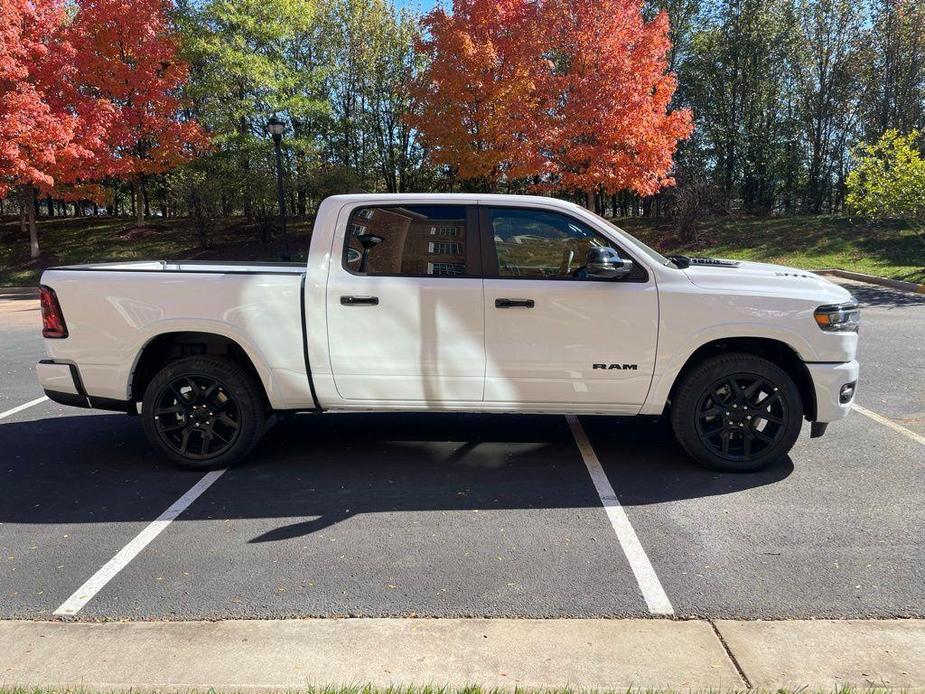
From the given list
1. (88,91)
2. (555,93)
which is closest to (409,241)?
(555,93)

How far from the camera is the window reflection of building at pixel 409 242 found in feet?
14.5

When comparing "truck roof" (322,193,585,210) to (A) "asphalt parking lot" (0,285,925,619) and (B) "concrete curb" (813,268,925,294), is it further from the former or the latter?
(B) "concrete curb" (813,268,925,294)

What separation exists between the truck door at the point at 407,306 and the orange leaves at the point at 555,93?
1418 cm

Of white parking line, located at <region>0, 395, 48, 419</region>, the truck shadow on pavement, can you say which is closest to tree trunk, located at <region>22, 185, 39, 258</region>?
white parking line, located at <region>0, 395, 48, 419</region>

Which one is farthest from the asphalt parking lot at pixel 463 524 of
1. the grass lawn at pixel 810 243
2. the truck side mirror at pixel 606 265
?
the grass lawn at pixel 810 243

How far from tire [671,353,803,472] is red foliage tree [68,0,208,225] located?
2164 cm

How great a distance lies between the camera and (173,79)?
2245cm

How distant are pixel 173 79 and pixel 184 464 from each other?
22.0 meters

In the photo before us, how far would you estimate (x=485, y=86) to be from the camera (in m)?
18.6

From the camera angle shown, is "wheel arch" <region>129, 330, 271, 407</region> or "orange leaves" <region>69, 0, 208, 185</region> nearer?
"wheel arch" <region>129, 330, 271, 407</region>

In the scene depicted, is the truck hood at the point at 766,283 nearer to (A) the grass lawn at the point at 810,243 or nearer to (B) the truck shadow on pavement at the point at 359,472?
(B) the truck shadow on pavement at the point at 359,472

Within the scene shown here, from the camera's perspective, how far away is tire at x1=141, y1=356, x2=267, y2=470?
458 centimetres

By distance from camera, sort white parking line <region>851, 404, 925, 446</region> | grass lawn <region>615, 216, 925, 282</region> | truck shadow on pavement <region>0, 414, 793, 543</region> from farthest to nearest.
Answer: grass lawn <region>615, 216, 925, 282</region> < white parking line <region>851, 404, 925, 446</region> < truck shadow on pavement <region>0, 414, 793, 543</region>

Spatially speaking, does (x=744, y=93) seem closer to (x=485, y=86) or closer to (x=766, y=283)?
(x=485, y=86)
